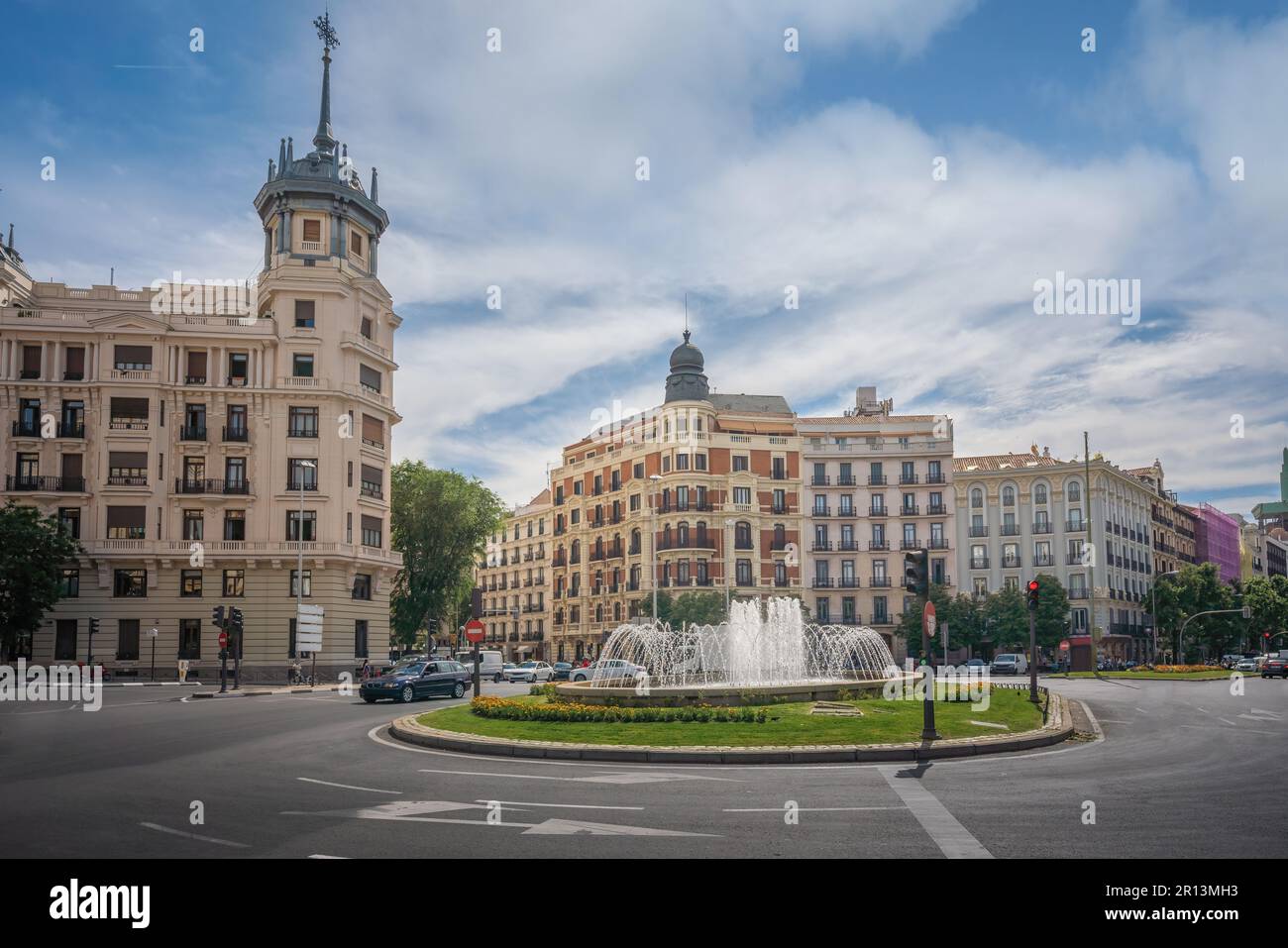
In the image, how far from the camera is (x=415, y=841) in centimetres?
912

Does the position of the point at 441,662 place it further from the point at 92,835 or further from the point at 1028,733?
the point at 92,835

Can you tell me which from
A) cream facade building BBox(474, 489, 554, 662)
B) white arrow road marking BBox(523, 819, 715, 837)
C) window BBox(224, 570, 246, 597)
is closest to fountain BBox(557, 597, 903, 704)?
white arrow road marking BBox(523, 819, 715, 837)

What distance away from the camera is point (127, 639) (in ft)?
167

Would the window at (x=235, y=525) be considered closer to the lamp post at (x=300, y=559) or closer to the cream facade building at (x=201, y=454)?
the cream facade building at (x=201, y=454)

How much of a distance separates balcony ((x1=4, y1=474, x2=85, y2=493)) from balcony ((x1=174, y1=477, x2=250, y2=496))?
4.40 metres

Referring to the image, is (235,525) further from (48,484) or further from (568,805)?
(568,805)

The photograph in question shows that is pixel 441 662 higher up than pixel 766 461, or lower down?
lower down

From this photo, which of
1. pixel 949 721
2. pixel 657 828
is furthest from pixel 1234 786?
pixel 657 828

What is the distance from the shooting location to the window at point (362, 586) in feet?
177

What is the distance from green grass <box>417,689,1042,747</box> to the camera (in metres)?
16.8

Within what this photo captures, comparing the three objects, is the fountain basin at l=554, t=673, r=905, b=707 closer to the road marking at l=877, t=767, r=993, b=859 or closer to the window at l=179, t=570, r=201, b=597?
the road marking at l=877, t=767, r=993, b=859

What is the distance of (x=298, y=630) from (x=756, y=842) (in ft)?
138

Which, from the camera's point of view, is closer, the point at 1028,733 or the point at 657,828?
the point at 657,828

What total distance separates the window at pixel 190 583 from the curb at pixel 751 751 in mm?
38028
